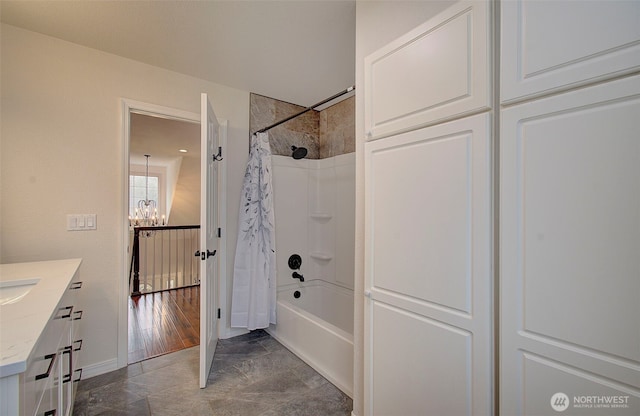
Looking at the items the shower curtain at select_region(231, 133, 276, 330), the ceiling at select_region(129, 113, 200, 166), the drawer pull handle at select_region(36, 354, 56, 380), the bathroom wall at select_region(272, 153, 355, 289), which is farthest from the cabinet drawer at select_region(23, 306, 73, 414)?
the ceiling at select_region(129, 113, 200, 166)

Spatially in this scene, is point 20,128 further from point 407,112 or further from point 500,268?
point 500,268

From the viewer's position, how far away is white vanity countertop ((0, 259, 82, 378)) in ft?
2.28

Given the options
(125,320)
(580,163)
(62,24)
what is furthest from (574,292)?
(62,24)

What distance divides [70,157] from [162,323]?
2005 mm

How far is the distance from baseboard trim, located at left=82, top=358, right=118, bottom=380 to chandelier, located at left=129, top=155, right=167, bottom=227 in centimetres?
503

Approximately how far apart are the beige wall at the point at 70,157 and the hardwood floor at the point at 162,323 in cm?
42

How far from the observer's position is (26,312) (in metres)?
0.98

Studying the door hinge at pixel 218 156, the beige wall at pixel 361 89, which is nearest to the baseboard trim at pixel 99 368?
the door hinge at pixel 218 156

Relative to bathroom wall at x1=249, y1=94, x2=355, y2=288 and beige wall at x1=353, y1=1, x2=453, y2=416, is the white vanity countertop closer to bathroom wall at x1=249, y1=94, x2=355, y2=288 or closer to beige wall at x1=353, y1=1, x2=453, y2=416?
beige wall at x1=353, y1=1, x2=453, y2=416

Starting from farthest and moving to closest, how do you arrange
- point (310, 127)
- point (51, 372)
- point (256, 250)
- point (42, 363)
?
point (310, 127) < point (256, 250) < point (51, 372) < point (42, 363)

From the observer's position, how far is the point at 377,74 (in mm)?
1389

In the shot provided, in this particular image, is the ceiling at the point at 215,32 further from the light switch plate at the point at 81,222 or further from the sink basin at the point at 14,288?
the sink basin at the point at 14,288

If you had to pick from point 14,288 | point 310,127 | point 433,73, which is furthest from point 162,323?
point 433,73

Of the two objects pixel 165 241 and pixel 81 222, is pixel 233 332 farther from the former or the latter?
pixel 165 241
